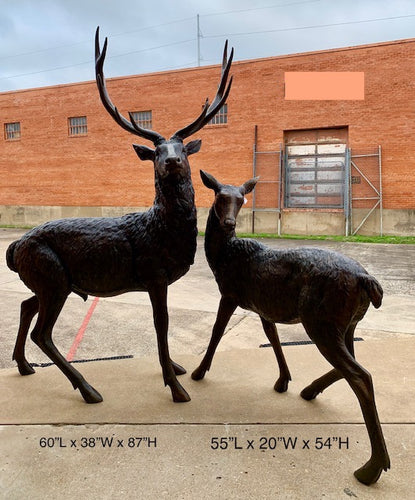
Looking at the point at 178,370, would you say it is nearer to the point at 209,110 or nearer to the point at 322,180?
the point at 209,110

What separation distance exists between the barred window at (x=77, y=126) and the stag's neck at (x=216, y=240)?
687 inches

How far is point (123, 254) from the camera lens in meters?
2.76

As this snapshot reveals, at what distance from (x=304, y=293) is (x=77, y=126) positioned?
61.0 feet

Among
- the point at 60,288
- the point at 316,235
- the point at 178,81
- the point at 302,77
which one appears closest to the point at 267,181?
the point at 316,235

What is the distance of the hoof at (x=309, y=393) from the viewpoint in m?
2.71

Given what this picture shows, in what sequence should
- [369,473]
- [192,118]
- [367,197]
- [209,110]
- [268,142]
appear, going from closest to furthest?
[369,473] → [209,110] → [367,197] → [268,142] → [192,118]

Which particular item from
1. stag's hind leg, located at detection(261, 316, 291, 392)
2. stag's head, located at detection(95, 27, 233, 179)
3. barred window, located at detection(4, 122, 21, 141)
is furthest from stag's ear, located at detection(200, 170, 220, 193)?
barred window, located at detection(4, 122, 21, 141)

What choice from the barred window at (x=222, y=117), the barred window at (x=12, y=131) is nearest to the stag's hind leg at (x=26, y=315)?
the barred window at (x=222, y=117)

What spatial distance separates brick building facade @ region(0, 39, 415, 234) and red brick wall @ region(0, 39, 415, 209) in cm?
4

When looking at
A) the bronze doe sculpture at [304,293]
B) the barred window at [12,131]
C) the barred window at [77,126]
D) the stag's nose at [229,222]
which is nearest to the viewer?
the bronze doe sculpture at [304,293]

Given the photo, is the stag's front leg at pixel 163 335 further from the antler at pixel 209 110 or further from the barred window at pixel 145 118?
the barred window at pixel 145 118

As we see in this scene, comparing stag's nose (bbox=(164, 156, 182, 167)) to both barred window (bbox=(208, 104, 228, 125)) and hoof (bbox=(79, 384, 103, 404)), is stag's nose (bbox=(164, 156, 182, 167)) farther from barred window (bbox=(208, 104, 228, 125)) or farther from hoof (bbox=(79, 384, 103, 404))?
barred window (bbox=(208, 104, 228, 125))

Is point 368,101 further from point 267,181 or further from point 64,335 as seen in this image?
point 64,335
